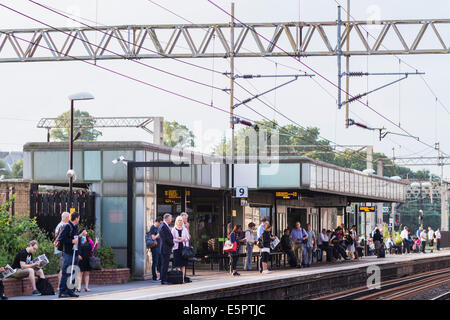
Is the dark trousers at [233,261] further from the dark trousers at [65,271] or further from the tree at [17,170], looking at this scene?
the tree at [17,170]

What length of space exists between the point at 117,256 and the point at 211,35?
724cm

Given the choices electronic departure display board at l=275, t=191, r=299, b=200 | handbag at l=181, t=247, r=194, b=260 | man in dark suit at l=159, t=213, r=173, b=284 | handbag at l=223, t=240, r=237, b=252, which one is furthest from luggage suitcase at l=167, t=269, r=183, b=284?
electronic departure display board at l=275, t=191, r=299, b=200

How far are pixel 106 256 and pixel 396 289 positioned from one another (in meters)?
9.80

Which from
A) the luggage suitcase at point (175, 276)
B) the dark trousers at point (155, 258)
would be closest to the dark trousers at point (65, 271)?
the luggage suitcase at point (175, 276)

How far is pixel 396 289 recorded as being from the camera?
28359 mm

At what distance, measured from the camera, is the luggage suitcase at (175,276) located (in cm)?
2158

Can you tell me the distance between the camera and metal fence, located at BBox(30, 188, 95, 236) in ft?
77.0

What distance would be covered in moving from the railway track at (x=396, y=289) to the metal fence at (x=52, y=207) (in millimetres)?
6797

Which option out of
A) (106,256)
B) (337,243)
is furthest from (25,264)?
(337,243)

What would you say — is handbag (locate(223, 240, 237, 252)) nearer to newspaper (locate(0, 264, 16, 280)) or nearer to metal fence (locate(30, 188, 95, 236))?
metal fence (locate(30, 188, 95, 236))

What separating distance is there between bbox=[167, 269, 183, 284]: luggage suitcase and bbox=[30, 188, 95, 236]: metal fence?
372 centimetres

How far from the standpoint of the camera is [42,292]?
18.9 metres

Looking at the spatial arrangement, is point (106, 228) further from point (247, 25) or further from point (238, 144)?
point (238, 144)

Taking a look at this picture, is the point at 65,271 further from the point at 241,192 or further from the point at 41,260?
the point at 241,192
